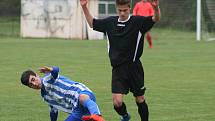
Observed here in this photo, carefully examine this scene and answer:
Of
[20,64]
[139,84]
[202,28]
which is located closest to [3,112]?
[139,84]

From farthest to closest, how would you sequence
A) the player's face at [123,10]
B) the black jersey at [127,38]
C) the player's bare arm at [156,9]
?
the black jersey at [127,38] < the player's face at [123,10] < the player's bare arm at [156,9]

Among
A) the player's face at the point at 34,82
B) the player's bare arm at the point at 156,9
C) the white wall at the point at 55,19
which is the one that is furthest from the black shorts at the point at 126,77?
the white wall at the point at 55,19

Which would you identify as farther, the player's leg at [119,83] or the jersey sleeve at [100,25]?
the jersey sleeve at [100,25]

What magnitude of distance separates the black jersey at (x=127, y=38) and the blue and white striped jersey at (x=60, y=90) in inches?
56.9

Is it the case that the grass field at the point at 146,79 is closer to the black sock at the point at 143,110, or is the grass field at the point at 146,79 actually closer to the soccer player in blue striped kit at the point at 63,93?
the black sock at the point at 143,110

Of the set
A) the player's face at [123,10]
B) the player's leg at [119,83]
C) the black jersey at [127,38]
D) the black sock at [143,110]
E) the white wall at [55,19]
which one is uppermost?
the player's face at [123,10]

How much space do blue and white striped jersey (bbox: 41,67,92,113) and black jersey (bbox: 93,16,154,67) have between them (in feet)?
4.74

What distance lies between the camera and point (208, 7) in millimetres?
34125

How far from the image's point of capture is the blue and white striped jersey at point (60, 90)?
784cm

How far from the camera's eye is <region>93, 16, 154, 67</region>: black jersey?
9219 mm

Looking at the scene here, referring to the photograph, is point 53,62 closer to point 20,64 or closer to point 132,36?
point 20,64

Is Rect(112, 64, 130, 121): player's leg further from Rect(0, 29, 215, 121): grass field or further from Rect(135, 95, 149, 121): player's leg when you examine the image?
Rect(0, 29, 215, 121): grass field

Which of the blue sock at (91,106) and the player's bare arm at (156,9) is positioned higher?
Result: the player's bare arm at (156,9)

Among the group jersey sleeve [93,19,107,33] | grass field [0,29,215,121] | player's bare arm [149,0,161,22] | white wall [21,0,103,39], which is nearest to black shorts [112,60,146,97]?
jersey sleeve [93,19,107,33]
